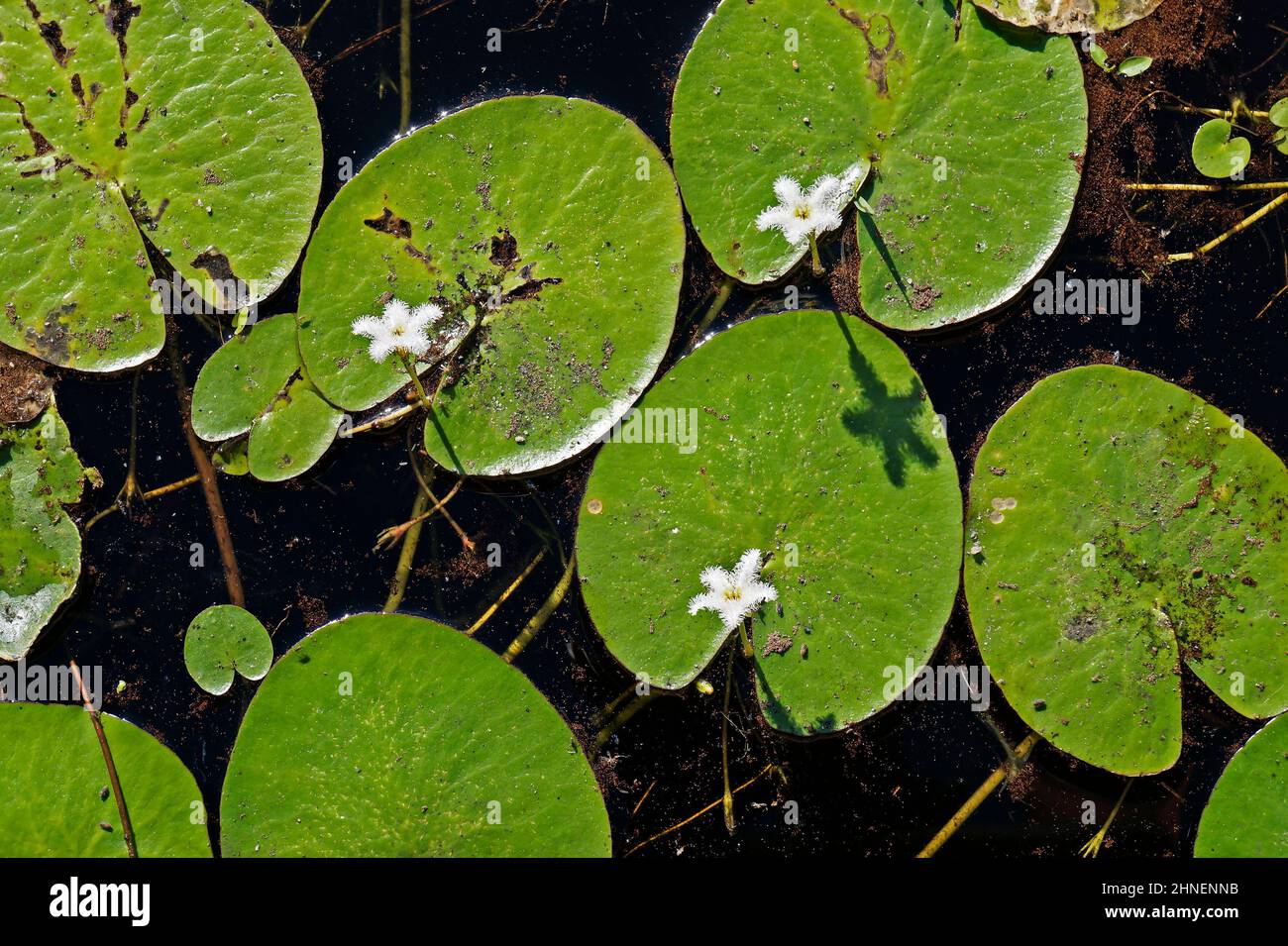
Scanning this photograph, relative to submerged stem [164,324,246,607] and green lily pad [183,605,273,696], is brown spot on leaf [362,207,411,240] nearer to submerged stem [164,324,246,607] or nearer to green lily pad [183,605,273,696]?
submerged stem [164,324,246,607]

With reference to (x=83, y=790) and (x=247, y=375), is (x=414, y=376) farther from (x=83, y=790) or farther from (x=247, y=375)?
(x=83, y=790)

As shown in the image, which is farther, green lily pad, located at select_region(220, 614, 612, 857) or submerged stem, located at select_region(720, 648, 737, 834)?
submerged stem, located at select_region(720, 648, 737, 834)

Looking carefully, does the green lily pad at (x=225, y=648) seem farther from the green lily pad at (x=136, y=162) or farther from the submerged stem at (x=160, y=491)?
the green lily pad at (x=136, y=162)

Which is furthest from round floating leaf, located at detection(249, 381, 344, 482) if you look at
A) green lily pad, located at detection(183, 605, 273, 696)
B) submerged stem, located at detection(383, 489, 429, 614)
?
green lily pad, located at detection(183, 605, 273, 696)

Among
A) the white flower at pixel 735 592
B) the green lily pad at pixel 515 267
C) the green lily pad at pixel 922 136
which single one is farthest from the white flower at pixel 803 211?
the white flower at pixel 735 592

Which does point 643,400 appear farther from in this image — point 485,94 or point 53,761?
point 53,761
